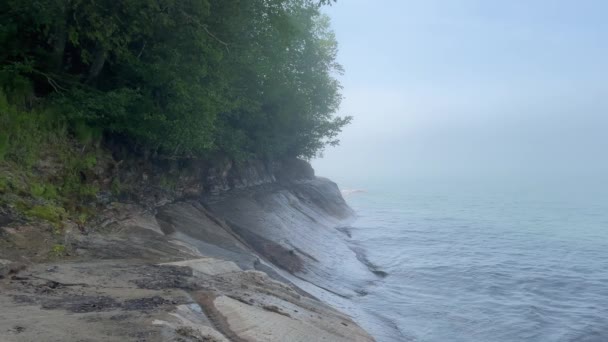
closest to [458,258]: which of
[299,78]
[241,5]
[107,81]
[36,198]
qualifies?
[299,78]

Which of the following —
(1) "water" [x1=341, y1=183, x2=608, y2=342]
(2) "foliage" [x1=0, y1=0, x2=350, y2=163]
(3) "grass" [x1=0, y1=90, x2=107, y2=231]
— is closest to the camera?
(3) "grass" [x1=0, y1=90, x2=107, y2=231]

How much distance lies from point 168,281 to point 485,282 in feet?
56.9

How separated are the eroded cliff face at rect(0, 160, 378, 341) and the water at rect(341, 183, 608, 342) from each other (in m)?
2.31

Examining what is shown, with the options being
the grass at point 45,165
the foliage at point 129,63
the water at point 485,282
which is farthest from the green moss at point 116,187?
the water at point 485,282

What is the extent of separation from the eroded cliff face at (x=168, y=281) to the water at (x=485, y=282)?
7.58 ft

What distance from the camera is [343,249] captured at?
84.7 feet

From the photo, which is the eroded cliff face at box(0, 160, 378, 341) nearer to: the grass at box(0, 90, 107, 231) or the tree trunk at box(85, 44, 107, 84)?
the grass at box(0, 90, 107, 231)

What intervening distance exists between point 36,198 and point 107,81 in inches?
255

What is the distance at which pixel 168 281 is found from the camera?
28.7 feet

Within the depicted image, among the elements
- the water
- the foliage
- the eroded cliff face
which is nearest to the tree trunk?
the foliage

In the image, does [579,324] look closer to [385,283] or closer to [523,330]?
[523,330]

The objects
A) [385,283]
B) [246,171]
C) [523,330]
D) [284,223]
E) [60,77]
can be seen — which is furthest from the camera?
[246,171]

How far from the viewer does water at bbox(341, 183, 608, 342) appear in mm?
15414

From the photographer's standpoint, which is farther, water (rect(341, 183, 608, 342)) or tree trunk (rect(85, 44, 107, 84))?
water (rect(341, 183, 608, 342))
